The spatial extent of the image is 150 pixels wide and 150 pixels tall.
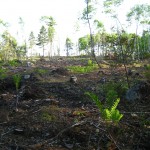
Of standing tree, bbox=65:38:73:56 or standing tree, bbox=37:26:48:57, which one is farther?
standing tree, bbox=65:38:73:56

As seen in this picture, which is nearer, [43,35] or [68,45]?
[43,35]

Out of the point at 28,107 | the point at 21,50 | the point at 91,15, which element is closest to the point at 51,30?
the point at 21,50

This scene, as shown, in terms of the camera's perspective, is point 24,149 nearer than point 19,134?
Yes

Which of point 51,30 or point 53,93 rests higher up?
point 51,30

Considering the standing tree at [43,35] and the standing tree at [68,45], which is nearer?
the standing tree at [43,35]

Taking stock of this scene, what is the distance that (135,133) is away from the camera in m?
6.02

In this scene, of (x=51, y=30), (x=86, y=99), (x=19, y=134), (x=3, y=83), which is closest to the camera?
(x=19, y=134)

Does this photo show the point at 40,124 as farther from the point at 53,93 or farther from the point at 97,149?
the point at 53,93

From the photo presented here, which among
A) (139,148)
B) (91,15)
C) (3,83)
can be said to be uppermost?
(91,15)

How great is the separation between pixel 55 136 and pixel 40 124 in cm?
94

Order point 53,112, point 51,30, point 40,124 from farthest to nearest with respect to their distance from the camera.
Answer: point 51,30 < point 53,112 < point 40,124

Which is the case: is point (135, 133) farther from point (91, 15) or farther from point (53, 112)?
point (91, 15)

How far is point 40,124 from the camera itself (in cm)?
639

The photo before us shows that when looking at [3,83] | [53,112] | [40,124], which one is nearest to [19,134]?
[40,124]
